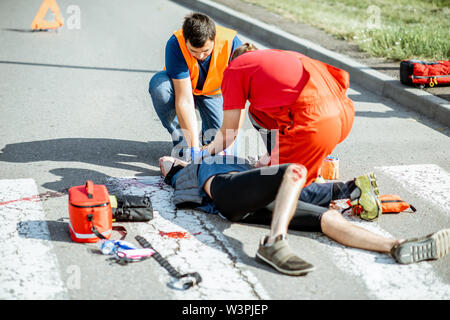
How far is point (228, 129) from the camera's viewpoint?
4262mm

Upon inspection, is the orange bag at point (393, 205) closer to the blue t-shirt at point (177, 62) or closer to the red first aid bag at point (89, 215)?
the blue t-shirt at point (177, 62)

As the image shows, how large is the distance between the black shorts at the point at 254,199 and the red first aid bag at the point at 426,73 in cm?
408

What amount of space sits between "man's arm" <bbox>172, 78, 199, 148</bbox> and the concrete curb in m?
3.15

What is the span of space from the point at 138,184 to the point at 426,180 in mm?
2528

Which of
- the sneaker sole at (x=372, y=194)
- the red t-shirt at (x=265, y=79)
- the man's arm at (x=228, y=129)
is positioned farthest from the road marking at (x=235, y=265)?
the red t-shirt at (x=265, y=79)

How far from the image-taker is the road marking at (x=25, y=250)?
3.38m

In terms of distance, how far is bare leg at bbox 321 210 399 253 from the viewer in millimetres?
3875

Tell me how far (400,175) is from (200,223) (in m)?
2.07

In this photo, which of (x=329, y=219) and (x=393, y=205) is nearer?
(x=329, y=219)

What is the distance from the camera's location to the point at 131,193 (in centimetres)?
484

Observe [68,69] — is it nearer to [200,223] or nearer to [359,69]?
[359,69]

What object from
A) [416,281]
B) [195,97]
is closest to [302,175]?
[416,281]

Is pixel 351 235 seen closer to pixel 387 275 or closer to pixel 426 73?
pixel 387 275

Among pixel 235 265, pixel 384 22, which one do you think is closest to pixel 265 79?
pixel 235 265
